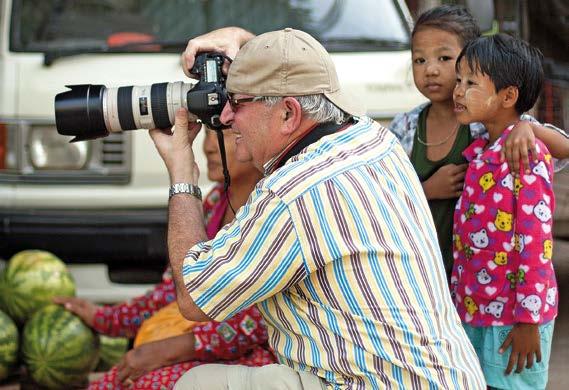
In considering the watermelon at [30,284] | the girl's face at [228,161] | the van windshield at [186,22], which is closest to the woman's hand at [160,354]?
the girl's face at [228,161]

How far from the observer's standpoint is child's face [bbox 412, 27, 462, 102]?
11.4 feet

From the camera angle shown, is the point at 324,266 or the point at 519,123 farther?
the point at 519,123

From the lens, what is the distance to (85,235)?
5.50 meters

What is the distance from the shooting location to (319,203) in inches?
102

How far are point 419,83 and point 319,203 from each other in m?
1.09

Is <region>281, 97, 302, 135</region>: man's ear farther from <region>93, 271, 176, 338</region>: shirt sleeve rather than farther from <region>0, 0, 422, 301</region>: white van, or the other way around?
<region>0, 0, 422, 301</region>: white van

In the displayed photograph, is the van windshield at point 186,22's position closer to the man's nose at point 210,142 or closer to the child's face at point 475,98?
the man's nose at point 210,142

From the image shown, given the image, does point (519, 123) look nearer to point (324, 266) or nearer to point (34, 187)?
point (324, 266)

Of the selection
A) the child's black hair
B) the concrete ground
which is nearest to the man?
the child's black hair

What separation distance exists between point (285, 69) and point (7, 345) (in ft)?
8.21

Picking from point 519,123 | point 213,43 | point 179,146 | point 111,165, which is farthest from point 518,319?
point 111,165

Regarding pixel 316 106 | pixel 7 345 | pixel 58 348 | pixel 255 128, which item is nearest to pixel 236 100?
pixel 255 128

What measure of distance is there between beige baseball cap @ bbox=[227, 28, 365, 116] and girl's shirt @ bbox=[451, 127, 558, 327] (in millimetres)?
604

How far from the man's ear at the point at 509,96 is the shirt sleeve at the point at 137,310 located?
1.42 meters
